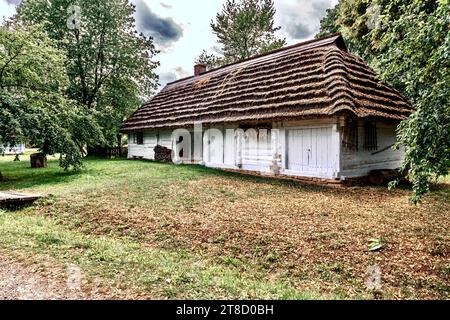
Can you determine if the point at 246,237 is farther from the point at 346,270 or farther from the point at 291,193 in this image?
the point at 291,193

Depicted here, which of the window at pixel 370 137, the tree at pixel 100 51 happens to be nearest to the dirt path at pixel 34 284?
the window at pixel 370 137

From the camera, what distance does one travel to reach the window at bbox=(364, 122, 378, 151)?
1163cm

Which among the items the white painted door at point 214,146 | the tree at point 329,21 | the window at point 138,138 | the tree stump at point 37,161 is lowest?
the tree stump at point 37,161

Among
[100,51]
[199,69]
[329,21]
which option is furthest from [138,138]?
[329,21]

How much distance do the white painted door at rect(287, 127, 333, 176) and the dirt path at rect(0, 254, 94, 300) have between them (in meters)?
9.15

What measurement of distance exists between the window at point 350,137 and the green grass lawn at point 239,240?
215 cm

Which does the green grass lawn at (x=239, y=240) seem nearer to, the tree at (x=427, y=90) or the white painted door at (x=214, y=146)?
the tree at (x=427, y=90)

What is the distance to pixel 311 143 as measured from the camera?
440 inches

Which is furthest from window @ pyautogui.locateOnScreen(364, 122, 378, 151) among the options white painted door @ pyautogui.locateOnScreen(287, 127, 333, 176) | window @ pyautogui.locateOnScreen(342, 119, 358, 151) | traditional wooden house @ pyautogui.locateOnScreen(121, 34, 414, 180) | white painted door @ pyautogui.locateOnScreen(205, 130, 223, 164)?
white painted door @ pyautogui.locateOnScreen(205, 130, 223, 164)

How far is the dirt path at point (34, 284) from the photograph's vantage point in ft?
10.3

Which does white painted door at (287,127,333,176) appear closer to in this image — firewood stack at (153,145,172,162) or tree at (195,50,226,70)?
firewood stack at (153,145,172,162)

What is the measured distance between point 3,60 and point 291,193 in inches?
492

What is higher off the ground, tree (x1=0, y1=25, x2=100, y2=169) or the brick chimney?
the brick chimney
